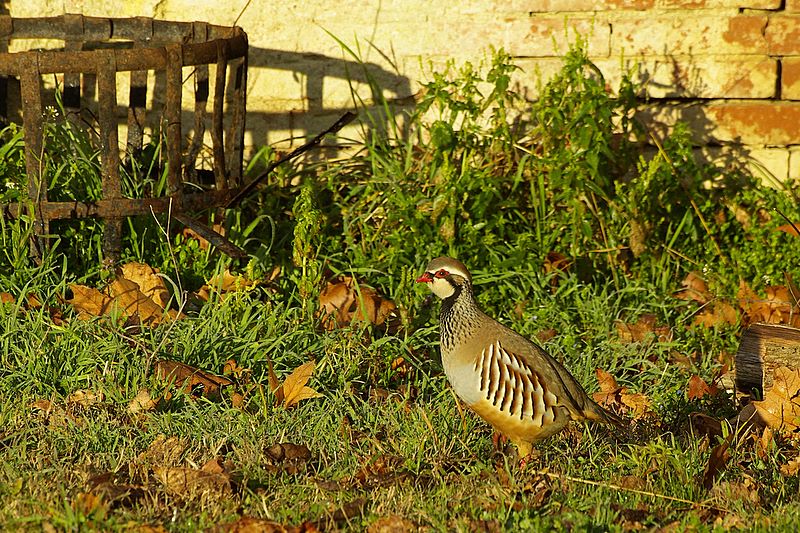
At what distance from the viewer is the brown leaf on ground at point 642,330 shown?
5172mm

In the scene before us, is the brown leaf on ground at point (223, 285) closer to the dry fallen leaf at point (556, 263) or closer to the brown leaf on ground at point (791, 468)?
the dry fallen leaf at point (556, 263)

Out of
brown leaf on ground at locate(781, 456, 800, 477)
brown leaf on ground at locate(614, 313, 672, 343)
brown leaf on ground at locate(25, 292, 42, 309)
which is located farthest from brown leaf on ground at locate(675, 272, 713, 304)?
brown leaf on ground at locate(25, 292, 42, 309)

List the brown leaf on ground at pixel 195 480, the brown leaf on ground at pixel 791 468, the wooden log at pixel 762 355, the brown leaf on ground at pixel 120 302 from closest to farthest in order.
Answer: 1. the brown leaf on ground at pixel 195 480
2. the brown leaf on ground at pixel 791 468
3. the wooden log at pixel 762 355
4. the brown leaf on ground at pixel 120 302

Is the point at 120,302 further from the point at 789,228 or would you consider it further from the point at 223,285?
the point at 789,228

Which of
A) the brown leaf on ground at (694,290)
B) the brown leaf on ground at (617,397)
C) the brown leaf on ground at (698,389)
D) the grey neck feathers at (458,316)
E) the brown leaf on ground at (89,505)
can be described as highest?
the grey neck feathers at (458,316)

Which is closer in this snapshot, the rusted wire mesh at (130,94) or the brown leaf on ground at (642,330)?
the rusted wire mesh at (130,94)

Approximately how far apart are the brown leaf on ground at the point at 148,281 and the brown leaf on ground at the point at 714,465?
7.89 ft

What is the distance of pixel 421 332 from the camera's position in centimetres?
500

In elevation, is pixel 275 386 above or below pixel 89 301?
below

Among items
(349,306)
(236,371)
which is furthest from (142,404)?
(349,306)

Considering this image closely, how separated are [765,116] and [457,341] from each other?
280 centimetres

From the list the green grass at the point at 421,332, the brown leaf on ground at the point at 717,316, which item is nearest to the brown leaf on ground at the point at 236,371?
the green grass at the point at 421,332

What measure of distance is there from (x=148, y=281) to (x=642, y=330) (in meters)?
2.26

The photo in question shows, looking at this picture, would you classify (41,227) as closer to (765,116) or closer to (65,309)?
(65,309)
